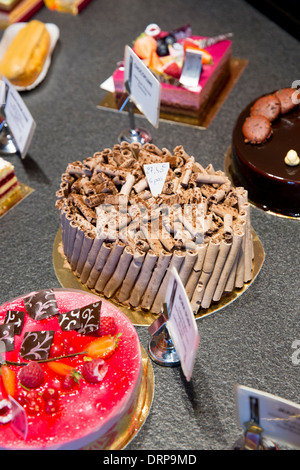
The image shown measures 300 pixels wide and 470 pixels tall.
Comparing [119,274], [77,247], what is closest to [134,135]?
[77,247]

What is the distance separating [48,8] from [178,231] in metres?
2.94

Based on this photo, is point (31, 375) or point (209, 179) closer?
point (31, 375)

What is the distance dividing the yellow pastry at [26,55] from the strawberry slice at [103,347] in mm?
2130

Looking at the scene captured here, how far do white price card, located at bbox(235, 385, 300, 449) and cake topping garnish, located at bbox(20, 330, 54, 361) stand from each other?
668 millimetres

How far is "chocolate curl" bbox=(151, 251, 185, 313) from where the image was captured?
6.57 feet

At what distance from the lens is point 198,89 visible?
3100 millimetres

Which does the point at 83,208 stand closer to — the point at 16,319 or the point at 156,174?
the point at 156,174

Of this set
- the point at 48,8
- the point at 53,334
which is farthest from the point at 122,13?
the point at 53,334

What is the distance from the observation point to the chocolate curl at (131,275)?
2.04 m

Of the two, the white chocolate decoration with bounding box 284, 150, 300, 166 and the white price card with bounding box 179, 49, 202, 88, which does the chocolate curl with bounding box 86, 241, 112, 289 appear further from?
the white price card with bounding box 179, 49, 202, 88

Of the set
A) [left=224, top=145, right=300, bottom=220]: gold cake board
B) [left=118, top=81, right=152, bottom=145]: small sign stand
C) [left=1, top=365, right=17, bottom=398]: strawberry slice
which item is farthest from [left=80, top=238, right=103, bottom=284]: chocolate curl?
[left=118, top=81, right=152, bottom=145]: small sign stand

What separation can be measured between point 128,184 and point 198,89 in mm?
1069

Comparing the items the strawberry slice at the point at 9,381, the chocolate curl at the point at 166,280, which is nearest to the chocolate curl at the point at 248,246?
the chocolate curl at the point at 166,280

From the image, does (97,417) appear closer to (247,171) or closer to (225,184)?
(225,184)
